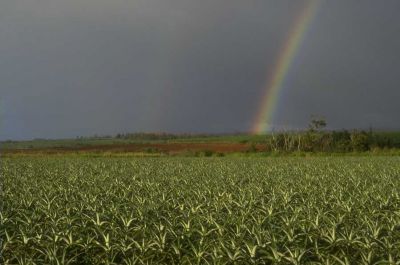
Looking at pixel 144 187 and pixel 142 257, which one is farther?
pixel 144 187

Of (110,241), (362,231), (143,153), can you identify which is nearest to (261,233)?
(362,231)

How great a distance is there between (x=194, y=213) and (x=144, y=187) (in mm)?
8619

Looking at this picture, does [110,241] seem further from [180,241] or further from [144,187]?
[144,187]

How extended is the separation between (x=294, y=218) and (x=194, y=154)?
2714 inches

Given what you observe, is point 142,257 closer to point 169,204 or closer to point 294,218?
point 294,218

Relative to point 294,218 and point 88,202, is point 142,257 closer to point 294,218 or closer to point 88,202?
point 294,218

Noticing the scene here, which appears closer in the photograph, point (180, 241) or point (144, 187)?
point (180, 241)

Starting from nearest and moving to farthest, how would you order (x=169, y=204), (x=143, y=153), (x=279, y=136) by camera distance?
(x=169, y=204) < (x=143, y=153) < (x=279, y=136)

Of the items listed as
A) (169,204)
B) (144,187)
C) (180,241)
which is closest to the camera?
(180,241)

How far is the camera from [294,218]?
10.4m

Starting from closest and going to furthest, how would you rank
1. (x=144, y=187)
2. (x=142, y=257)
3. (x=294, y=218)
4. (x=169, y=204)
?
(x=142, y=257) < (x=294, y=218) < (x=169, y=204) < (x=144, y=187)

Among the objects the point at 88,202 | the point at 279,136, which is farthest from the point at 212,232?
the point at 279,136

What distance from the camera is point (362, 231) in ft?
31.1

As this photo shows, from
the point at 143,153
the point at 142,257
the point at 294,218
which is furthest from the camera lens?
the point at 143,153
